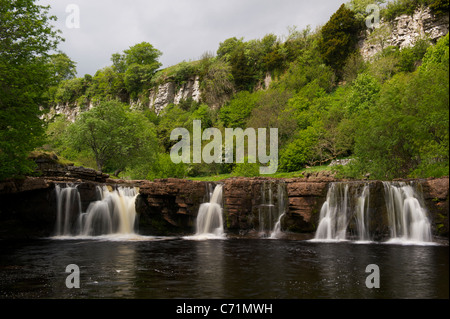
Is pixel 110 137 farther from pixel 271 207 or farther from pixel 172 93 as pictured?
pixel 172 93

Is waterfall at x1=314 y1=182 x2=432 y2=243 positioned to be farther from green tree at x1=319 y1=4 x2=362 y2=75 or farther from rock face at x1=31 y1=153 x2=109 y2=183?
green tree at x1=319 y1=4 x2=362 y2=75

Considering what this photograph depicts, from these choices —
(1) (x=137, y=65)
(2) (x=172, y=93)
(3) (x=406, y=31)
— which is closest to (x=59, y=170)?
(3) (x=406, y=31)

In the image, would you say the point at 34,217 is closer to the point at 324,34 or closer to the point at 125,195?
the point at 125,195

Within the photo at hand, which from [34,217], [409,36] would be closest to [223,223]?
[34,217]

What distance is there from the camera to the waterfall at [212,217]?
23984 millimetres

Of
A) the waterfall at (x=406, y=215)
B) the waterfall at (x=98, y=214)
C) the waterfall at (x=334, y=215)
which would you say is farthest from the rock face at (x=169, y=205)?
the waterfall at (x=406, y=215)

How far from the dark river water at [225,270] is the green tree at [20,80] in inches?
231

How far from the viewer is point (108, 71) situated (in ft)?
333

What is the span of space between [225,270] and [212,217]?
1174 cm

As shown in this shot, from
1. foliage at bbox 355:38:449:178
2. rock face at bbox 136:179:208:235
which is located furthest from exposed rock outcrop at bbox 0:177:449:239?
foliage at bbox 355:38:449:178

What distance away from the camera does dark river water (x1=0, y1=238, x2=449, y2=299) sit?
30.8ft

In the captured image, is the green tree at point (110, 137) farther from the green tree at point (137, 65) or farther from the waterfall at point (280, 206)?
the green tree at point (137, 65)

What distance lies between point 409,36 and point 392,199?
150 ft

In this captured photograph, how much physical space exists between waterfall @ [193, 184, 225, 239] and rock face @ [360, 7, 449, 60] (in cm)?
4631
